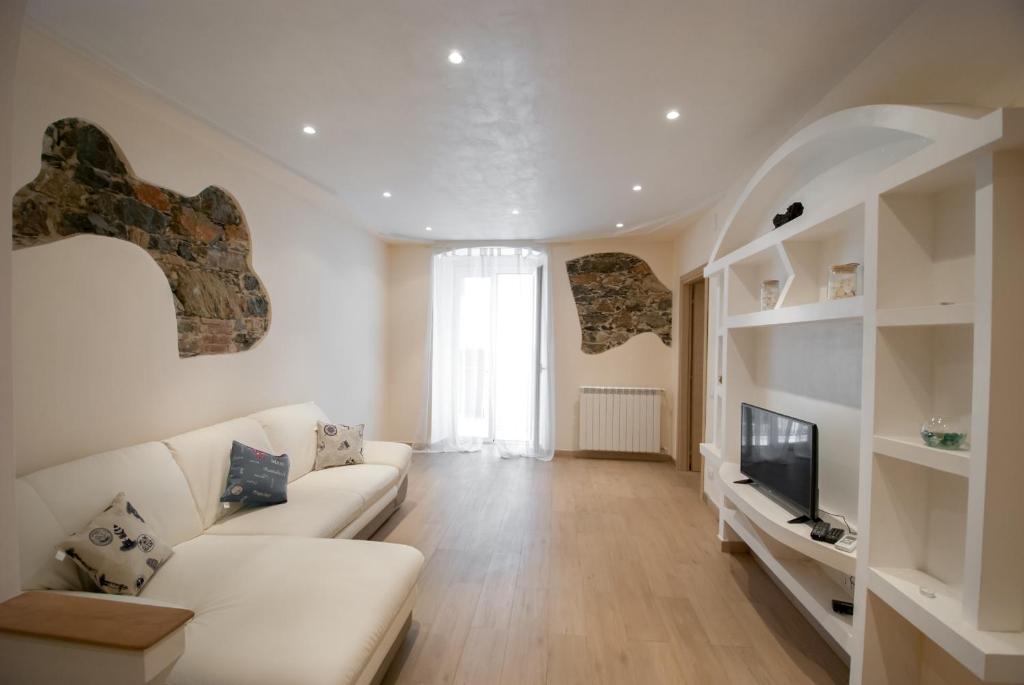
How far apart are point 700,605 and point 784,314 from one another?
5.44 ft

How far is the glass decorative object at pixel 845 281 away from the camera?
1.77 meters

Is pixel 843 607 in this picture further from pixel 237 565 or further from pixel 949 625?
pixel 237 565

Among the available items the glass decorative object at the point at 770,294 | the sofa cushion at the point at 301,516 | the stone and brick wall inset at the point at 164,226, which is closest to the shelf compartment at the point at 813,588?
the glass decorative object at the point at 770,294

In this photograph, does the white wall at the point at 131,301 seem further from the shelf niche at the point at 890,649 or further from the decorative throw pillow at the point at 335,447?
the shelf niche at the point at 890,649

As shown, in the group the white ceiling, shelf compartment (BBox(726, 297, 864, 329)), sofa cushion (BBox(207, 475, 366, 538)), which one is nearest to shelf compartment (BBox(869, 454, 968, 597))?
shelf compartment (BBox(726, 297, 864, 329))

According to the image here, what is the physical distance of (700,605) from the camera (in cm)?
230

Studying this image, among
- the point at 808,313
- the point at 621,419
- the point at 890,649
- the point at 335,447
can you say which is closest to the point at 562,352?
the point at 621,419

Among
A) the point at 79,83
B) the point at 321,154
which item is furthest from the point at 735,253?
the point at 79,83

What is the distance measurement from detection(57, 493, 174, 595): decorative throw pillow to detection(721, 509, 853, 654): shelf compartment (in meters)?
2.83

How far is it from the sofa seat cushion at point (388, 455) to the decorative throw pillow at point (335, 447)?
104 mm

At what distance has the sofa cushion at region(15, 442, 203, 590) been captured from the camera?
1.50 meters

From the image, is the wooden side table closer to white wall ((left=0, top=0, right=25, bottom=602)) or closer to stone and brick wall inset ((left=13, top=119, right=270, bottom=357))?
white wall ((left=0, top=0, right=25, bottom=602))

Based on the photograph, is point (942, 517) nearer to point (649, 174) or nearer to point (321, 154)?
point (649, 174)

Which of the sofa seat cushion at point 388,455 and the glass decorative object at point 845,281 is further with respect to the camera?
the sofa seat cushion at point 388,455
